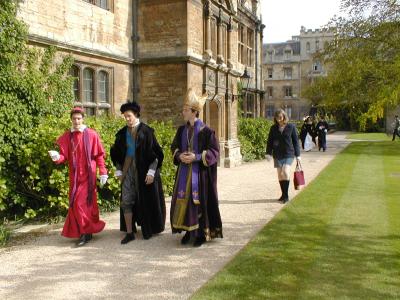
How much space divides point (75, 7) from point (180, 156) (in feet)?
21.7

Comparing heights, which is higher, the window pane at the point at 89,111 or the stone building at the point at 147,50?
the stone building at the point at 147,50

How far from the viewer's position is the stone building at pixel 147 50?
34.4ft

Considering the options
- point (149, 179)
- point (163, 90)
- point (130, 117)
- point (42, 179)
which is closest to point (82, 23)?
point (163, 90)

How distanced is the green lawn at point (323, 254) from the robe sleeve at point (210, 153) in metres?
1.17

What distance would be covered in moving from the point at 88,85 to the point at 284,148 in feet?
18.1

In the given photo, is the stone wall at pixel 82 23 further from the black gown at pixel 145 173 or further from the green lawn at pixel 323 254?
the green lawn at pixel 323 254

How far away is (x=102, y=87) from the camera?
11906 mm

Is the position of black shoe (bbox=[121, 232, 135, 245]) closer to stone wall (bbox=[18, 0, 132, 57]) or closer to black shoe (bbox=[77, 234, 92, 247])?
black shoe (bbox=[77, 234, 92, 247])

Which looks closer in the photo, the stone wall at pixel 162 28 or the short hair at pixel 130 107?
the short hair at pixel 130 107

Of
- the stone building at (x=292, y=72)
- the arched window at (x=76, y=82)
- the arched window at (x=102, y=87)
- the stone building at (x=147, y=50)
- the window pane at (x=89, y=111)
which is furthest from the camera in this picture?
the stone building at (x=292, y=72)

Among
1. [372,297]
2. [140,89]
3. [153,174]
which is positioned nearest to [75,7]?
[140,89]

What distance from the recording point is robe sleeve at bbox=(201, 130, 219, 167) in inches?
225

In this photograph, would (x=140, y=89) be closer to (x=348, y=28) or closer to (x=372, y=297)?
(x=372, y=297)

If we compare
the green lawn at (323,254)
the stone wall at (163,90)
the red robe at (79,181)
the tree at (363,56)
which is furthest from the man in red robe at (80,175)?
the tree at (363,56)
